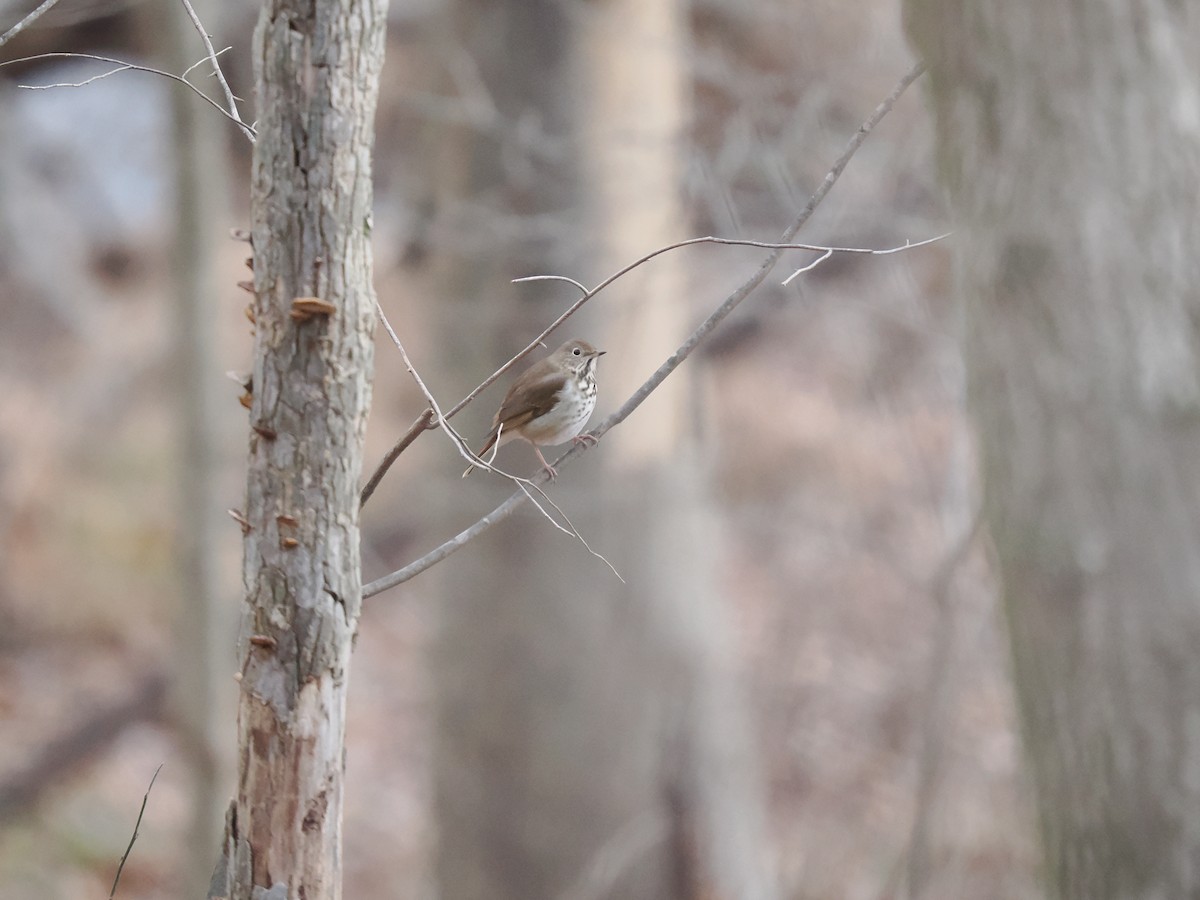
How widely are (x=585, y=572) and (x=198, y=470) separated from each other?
1940 mm

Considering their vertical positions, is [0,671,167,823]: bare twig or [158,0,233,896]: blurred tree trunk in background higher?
[158,0,233,896]: blurred tree trunk in background

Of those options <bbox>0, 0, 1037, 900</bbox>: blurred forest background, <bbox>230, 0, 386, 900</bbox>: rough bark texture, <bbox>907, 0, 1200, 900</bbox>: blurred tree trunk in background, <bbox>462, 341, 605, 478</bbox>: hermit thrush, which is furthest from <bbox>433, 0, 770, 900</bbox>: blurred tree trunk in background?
<bbox>230, 0, 386, 900</bbox>: rough bark texture

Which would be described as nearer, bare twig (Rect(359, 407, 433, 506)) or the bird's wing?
bare twig (Rect(359, 407, 433, 506))

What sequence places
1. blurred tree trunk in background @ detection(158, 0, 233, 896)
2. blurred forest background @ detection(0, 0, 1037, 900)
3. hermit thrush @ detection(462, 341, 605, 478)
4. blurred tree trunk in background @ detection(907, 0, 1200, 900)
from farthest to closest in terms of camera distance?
blurred forest background @ detection(0, 0, 1037, 900)
blurred tree trunk in background @ detection(158, 0, 233, 896)
hermit thrush @ detection(462, 341, 605, 478)
blurred tree trunk in background @ detection(907, 0, 1200, 900)

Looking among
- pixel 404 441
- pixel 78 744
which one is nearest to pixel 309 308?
pixel 404 441

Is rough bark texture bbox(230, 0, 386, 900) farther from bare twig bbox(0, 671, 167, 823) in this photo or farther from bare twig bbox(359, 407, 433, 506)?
bare twig bbox(0, 671, 167, 823)

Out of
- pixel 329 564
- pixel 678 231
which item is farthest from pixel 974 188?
pixel 678 231

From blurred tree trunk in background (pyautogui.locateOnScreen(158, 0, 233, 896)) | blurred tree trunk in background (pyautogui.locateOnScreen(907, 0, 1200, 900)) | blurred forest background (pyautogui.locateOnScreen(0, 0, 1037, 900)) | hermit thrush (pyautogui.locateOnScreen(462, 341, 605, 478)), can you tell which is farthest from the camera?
blurred forest background (pyautogui.locateOnScreen(0, 0, 1037, 900))

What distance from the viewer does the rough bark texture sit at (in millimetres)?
1790

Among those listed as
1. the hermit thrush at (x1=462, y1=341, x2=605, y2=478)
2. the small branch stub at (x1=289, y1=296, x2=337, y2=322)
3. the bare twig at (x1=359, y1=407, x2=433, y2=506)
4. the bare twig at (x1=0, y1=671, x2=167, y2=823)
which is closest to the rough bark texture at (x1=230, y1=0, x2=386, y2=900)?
the small branch stub at (x1=289, y1=296, x2=337, y2=322)

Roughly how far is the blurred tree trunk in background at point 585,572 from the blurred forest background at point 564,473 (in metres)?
0.02

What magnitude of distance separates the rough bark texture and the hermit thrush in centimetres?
134

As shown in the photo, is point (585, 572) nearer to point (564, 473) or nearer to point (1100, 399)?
point (564, 473)

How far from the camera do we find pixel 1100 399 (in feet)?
8.83
